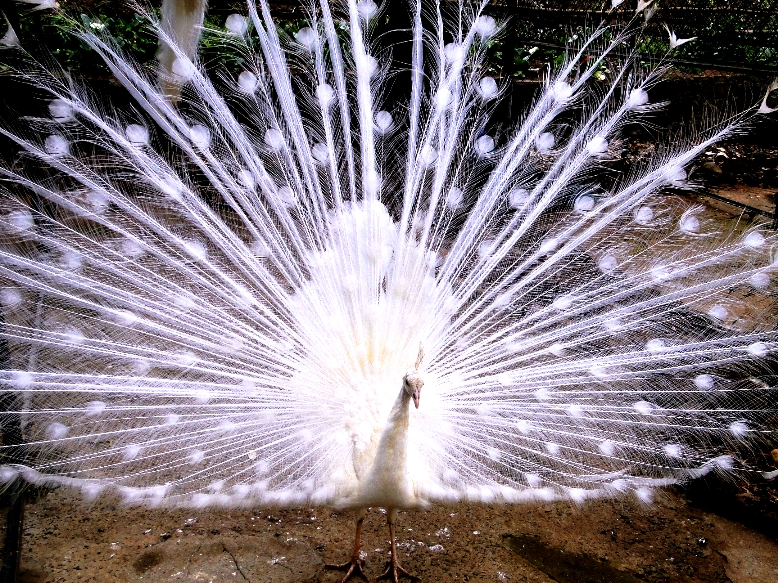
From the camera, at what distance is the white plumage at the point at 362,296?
3.01 meters

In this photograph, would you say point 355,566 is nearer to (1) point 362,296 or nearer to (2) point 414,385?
(2) point 414,385

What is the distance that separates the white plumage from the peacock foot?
0.05 ft

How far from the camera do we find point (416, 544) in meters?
3.48

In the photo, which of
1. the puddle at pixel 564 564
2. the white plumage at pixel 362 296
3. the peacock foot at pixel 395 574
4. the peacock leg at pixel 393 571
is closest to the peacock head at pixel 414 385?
the white plumage at pixel 362 296

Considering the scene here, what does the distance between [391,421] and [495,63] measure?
6.05 metres

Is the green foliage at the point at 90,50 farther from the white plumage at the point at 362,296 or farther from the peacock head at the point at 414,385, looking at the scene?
the peacock head at the point at 414,385

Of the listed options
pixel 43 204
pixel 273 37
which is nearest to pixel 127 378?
pixel 43 204

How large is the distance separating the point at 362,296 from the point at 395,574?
1330 millimetres

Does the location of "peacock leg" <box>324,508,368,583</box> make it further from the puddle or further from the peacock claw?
the puddle

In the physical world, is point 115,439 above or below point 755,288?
below

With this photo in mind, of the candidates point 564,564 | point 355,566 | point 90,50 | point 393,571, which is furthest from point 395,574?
point 90,50

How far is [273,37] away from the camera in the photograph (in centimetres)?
321

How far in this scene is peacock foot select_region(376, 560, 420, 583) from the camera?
325 cm

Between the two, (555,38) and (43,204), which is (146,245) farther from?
(555,38)
